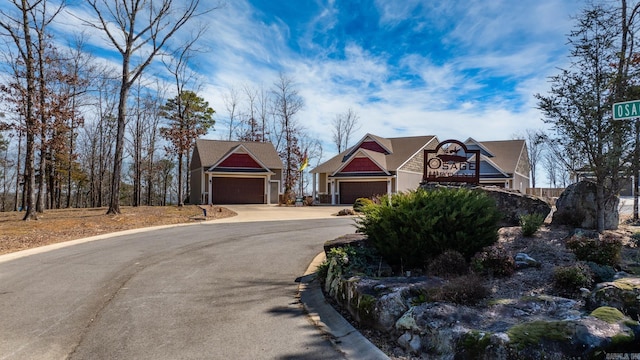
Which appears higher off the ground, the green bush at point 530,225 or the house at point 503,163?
the house at point 503,163

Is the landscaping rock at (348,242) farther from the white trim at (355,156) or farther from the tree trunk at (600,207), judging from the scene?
the white trim at (355,156)

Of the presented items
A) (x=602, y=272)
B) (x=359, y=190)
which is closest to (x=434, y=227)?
(x=602, y=272)

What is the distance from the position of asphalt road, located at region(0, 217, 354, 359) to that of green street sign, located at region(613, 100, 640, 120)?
15.5ft

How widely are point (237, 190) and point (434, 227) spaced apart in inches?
1126

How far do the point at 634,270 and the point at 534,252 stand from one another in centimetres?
138

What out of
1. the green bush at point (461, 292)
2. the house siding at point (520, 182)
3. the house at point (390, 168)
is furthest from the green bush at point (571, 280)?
the house siding at point (520, 182)

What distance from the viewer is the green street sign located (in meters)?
4.79

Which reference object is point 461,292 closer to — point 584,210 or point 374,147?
point 584,210

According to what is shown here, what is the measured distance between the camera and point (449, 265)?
546cm

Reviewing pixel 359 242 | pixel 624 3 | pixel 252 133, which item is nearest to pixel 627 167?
pixel 624 3

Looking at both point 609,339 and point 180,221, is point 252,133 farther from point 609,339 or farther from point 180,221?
point 609,339

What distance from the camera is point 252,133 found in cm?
4838

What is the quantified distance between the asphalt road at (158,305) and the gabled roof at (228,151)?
23.1 meters

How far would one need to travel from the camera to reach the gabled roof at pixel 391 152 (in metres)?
34.1
